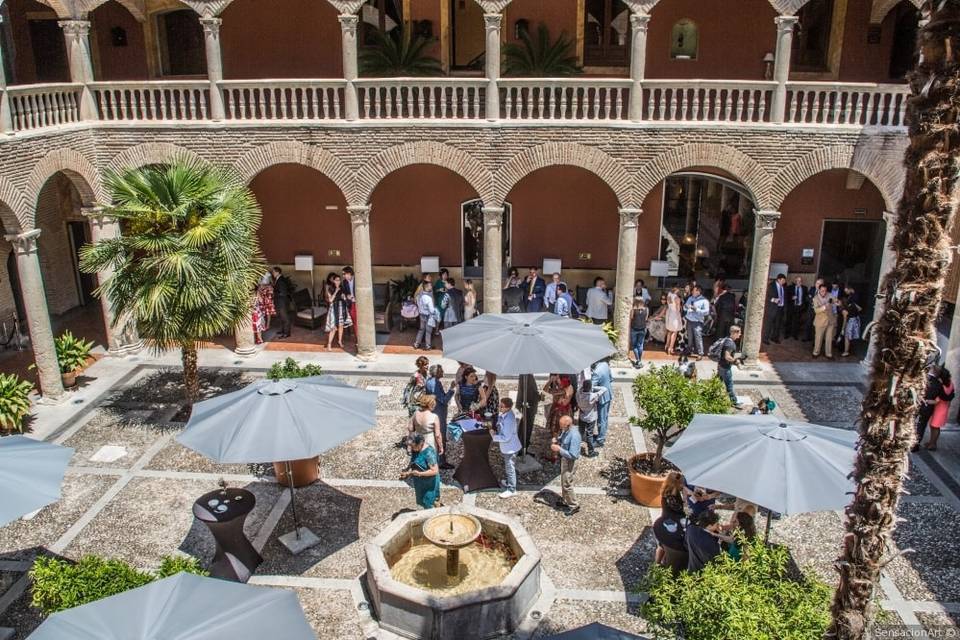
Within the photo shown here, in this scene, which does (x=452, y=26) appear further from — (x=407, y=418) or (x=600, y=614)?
(x=600, y=614)

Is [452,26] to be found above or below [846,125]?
above

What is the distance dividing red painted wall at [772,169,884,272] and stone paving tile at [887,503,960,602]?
369 inches

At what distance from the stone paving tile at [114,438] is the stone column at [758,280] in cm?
1213

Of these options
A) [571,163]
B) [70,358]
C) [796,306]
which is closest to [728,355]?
[571,163]

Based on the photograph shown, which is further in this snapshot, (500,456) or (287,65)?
(287,65)

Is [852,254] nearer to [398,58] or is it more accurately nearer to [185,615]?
[398,58]

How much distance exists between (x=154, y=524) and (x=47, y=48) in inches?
536

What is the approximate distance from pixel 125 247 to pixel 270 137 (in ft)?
14.2

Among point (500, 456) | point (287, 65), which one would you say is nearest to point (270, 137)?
point (287, 65)

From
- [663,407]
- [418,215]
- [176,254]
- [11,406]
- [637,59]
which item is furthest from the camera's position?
[418,215]

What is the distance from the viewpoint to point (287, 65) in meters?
20.2

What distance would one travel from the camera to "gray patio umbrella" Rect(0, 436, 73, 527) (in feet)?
30.1

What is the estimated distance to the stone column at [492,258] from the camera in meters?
17.6

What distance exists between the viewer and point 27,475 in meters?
9.65
